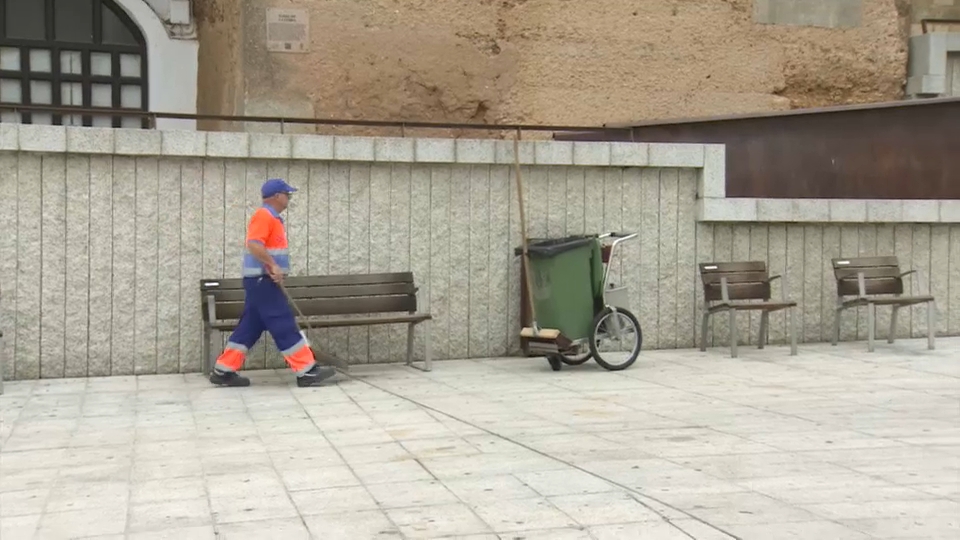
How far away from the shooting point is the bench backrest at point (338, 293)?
9.09m

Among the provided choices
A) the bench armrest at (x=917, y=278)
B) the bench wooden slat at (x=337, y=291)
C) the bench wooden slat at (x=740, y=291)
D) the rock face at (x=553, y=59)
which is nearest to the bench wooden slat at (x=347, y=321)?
the bench wooden slat at (x=337, y=291)

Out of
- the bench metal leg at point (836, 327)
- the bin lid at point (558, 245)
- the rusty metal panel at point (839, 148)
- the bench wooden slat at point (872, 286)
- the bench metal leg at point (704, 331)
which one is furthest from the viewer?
the rusty metal panel at point (839, 148)

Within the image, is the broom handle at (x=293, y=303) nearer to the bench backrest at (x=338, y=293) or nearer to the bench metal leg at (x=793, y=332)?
the bench backrest at (x=338, y=293)

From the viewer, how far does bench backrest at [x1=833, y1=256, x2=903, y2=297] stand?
35.1 ft

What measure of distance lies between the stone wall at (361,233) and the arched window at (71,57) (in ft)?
18.8

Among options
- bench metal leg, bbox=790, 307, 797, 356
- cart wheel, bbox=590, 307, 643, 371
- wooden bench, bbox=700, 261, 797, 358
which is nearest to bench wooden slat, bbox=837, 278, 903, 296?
wooden bench, bbox=700, 261, 797, 358

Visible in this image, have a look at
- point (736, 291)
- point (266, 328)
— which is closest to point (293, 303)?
point (266, 328)

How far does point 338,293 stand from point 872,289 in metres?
5.27

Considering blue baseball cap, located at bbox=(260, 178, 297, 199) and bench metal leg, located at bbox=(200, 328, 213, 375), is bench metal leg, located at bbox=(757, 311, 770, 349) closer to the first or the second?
blue baseball cap, located at bbox=(260, 178, 297, 199)

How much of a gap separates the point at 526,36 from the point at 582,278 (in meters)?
5.00

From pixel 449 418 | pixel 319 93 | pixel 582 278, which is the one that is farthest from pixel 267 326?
pixel 319 93

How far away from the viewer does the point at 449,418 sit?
7094 millimetres

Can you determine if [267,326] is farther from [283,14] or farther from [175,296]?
[283,14]

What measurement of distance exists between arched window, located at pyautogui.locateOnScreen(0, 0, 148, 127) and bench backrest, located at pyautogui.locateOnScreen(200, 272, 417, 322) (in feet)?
20.3
